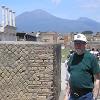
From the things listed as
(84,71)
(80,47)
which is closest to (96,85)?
(84,71)

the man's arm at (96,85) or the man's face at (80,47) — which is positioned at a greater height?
the man's face at (80,47)

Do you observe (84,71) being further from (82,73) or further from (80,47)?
(80,47)

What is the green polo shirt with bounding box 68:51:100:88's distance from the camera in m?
7.52

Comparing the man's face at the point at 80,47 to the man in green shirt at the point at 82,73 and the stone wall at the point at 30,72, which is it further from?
the stone wall at the point at 30,72

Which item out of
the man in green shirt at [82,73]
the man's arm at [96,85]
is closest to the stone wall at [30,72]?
the man in green shirt at [82,73]

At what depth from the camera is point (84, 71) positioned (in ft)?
24.7

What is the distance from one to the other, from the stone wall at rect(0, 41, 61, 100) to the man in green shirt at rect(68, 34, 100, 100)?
4.90m

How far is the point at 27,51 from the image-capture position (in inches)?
496

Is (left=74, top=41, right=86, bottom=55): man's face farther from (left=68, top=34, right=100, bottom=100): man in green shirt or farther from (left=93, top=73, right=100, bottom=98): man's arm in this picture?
(left=93, top=73, right=100, bottom=98): man's arm

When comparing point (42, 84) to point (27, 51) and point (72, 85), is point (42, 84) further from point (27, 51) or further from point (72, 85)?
point (72, 85)

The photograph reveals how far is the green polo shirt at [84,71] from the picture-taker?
752cm

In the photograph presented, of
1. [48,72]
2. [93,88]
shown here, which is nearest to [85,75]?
[93,88]

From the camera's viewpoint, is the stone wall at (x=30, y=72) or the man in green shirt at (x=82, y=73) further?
the stone wall at (x=30, y=72)

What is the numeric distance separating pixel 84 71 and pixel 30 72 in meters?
5.16
